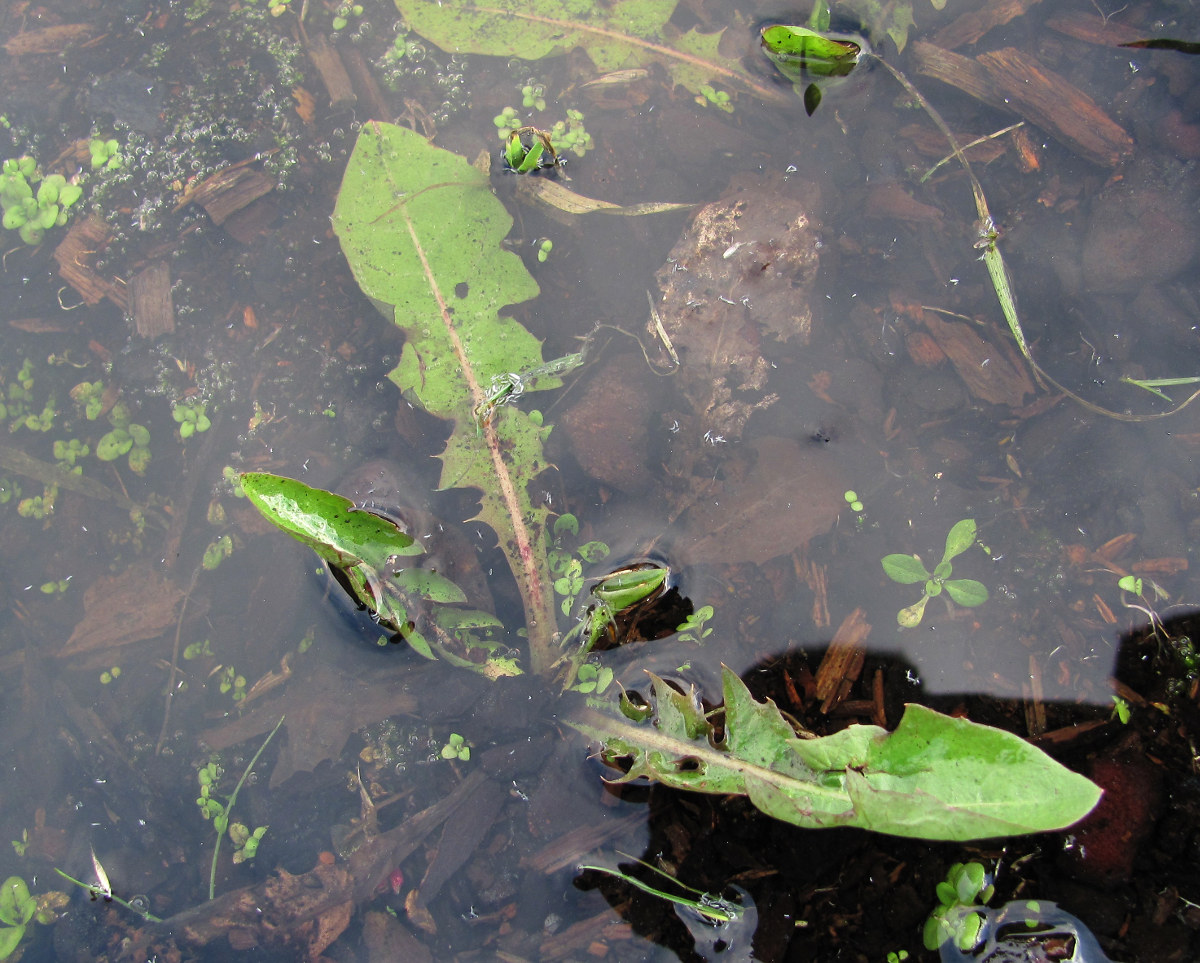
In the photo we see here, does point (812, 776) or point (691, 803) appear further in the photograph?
point (691, 803)

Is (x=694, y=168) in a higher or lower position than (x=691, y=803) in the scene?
higher

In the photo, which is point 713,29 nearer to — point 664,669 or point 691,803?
point 664,669

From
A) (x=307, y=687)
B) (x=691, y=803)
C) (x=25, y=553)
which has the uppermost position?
(x=25, y=553)

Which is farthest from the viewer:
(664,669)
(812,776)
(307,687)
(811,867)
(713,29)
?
(713,29)

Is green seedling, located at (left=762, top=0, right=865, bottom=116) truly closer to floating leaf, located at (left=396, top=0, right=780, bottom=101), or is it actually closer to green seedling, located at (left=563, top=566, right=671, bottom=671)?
floating leaf, located at (left=396, top=0, right=780, bottom=101)

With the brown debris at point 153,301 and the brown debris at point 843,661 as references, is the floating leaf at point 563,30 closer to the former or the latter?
the brown debris at point 153,301

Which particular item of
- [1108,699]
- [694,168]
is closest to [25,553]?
[694,168]

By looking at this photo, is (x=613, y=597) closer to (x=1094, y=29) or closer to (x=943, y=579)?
(x=943, y=579)
